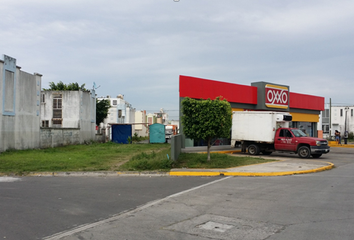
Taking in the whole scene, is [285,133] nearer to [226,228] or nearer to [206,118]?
[206,118]

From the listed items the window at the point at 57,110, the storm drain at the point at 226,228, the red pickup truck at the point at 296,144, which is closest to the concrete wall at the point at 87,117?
the window at the point at 57,110

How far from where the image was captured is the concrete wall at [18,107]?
20.2 metres

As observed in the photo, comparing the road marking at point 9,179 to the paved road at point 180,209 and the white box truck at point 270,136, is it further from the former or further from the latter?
the white box truck at point 270,136

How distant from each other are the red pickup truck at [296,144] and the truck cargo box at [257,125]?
53 cm

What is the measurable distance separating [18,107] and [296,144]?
59.8ft

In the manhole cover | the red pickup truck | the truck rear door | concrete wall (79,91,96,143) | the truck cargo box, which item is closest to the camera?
the manhole cover

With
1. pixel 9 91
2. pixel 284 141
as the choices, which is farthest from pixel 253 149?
pixel 9 91

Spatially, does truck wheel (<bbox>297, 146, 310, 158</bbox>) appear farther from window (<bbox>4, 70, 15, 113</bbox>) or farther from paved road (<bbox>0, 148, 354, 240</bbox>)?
window (<bbox>4, 70, 15, 113</bbox>)

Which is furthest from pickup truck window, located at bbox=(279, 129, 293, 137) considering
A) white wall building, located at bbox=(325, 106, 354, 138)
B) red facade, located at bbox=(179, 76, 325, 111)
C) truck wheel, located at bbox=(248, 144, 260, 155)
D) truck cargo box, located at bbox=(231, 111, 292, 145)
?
white wall building, located at bbox=(325, 106, 354, 138)

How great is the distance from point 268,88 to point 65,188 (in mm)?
25497

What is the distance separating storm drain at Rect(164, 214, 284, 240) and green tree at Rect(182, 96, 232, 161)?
352 inches

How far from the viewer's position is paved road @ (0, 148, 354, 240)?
6.15 meters

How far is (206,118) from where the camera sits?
15898 millimetres

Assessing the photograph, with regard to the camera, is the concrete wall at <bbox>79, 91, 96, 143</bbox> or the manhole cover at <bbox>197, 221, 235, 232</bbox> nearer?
the manhole cover at <bbox>197, 221, 235, 232</bbox>
